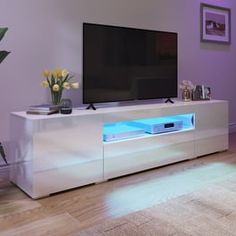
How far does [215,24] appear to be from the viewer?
4297 mm

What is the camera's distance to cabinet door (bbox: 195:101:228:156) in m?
3.37

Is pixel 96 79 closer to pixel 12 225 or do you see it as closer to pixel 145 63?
pixel 145 63

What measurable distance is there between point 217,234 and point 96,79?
1664 mm

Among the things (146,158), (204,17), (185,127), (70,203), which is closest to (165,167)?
(146,158)

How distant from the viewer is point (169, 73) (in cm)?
346

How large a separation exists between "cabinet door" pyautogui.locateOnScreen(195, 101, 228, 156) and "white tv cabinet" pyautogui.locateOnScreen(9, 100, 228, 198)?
181mm

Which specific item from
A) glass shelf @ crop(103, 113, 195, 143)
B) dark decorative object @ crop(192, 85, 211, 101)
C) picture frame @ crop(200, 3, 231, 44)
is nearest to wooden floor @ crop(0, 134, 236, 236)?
glass shelf @ crop(103, 113, 195, 143)

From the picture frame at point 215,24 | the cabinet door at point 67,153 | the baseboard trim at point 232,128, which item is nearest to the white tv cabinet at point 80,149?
the cabinet door at point 67,153

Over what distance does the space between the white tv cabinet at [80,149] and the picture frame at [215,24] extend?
147 cm

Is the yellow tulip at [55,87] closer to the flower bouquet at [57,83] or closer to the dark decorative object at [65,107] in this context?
the flower bouquet at [57,83]

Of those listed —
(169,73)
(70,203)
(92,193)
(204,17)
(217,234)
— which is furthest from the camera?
(204,17)

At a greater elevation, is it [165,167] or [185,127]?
[185,127]

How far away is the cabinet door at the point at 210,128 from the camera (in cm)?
337

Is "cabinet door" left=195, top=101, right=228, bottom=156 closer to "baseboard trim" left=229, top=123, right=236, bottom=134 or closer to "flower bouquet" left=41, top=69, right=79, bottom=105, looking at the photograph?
"baseboard trim" left=229, top=123, right=236, bottom=134
